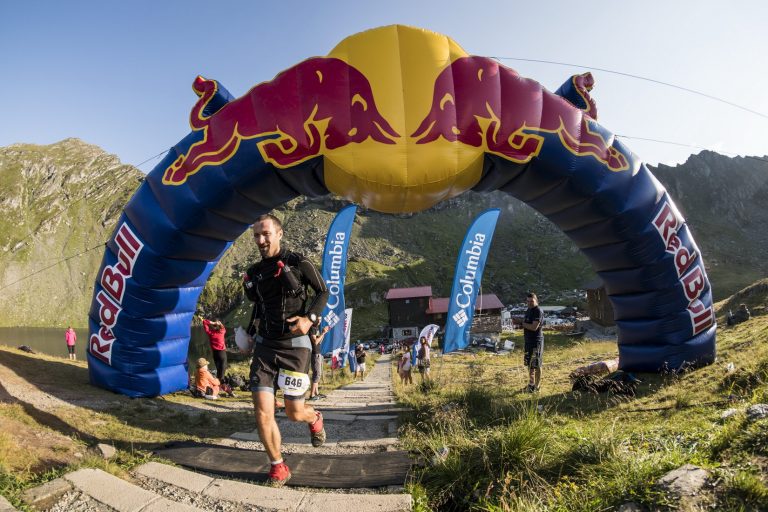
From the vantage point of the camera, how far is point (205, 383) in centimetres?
822

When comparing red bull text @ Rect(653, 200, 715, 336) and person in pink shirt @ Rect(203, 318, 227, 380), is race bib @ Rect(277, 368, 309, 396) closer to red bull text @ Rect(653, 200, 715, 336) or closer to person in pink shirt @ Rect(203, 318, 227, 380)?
person in pink shirt @ Rect(203, 318, 227, 380)

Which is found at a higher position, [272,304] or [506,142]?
[506,142]

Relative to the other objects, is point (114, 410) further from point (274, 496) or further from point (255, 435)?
point (274, 496)

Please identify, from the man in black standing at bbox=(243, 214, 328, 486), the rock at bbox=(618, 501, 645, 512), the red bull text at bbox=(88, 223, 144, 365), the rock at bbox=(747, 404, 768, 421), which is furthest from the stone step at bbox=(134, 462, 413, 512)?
the red bull text at bbox=(88, 223, 144, 365)

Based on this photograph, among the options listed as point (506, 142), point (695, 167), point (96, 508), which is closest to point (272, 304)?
point (96, 508)

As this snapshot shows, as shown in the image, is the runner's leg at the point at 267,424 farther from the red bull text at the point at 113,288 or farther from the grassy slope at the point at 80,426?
the red bull text at the point at 113,288

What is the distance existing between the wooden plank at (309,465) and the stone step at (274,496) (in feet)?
0.77

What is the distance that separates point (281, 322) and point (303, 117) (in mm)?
3604

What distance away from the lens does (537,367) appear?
732 centimetres

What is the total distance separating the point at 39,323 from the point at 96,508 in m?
143

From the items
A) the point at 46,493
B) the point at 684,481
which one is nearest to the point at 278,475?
the point at 46,493

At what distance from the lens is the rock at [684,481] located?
2178 millimetres

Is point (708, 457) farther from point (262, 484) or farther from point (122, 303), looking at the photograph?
point (122, 303)

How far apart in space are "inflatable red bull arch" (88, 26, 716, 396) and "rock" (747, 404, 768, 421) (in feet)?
13.7
